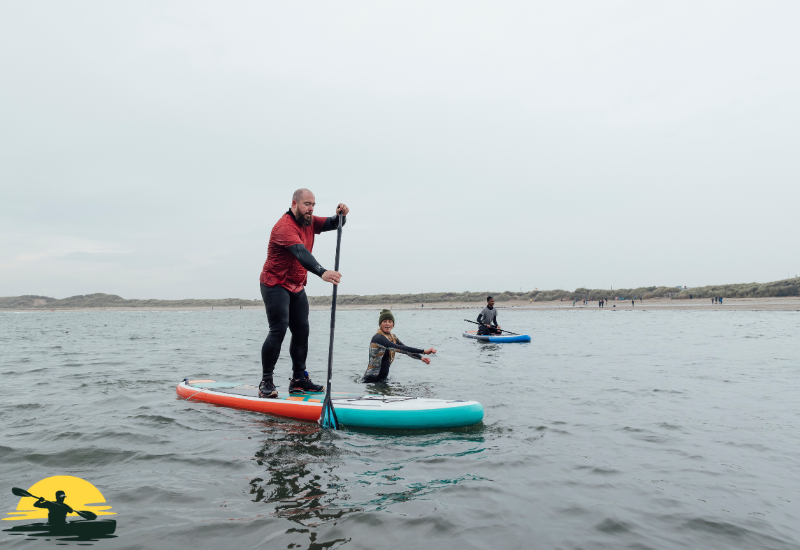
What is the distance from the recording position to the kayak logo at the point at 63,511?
281cm

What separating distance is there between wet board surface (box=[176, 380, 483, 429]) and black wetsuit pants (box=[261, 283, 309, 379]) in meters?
0.50

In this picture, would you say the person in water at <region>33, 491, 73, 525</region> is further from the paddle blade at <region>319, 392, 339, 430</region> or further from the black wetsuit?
the black wetsuit

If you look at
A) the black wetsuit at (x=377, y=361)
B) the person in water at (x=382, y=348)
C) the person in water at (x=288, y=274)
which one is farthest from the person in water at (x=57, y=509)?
the black wetsuit at (x=377, y=361)

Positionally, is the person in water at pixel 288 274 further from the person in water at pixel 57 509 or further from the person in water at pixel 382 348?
the person in water at pixel 57 509

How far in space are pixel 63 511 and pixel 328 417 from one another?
9.16 ft

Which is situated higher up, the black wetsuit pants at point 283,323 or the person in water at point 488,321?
the black wetsuit pants at point 283,323

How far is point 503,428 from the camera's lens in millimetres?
5391

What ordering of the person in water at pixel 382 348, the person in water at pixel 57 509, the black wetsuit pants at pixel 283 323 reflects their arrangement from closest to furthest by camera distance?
the person in water at pixel 57 509 → the black wetsuit pants at pixel 283 323 → the person in water at pixel 382 348

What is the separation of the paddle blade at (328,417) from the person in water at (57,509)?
271 cm

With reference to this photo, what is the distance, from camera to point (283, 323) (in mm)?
5805

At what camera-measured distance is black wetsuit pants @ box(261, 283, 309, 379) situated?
5.80 m

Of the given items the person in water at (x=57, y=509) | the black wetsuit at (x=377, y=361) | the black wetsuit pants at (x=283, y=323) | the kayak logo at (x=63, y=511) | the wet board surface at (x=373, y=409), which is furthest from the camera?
the black wetsuit at (x=377, y=361)

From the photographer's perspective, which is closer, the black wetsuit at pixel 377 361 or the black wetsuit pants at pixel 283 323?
the black wetsuit pants at pixel 283 323

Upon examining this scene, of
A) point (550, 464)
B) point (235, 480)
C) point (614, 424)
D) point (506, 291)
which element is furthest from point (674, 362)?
point (506, 291)
